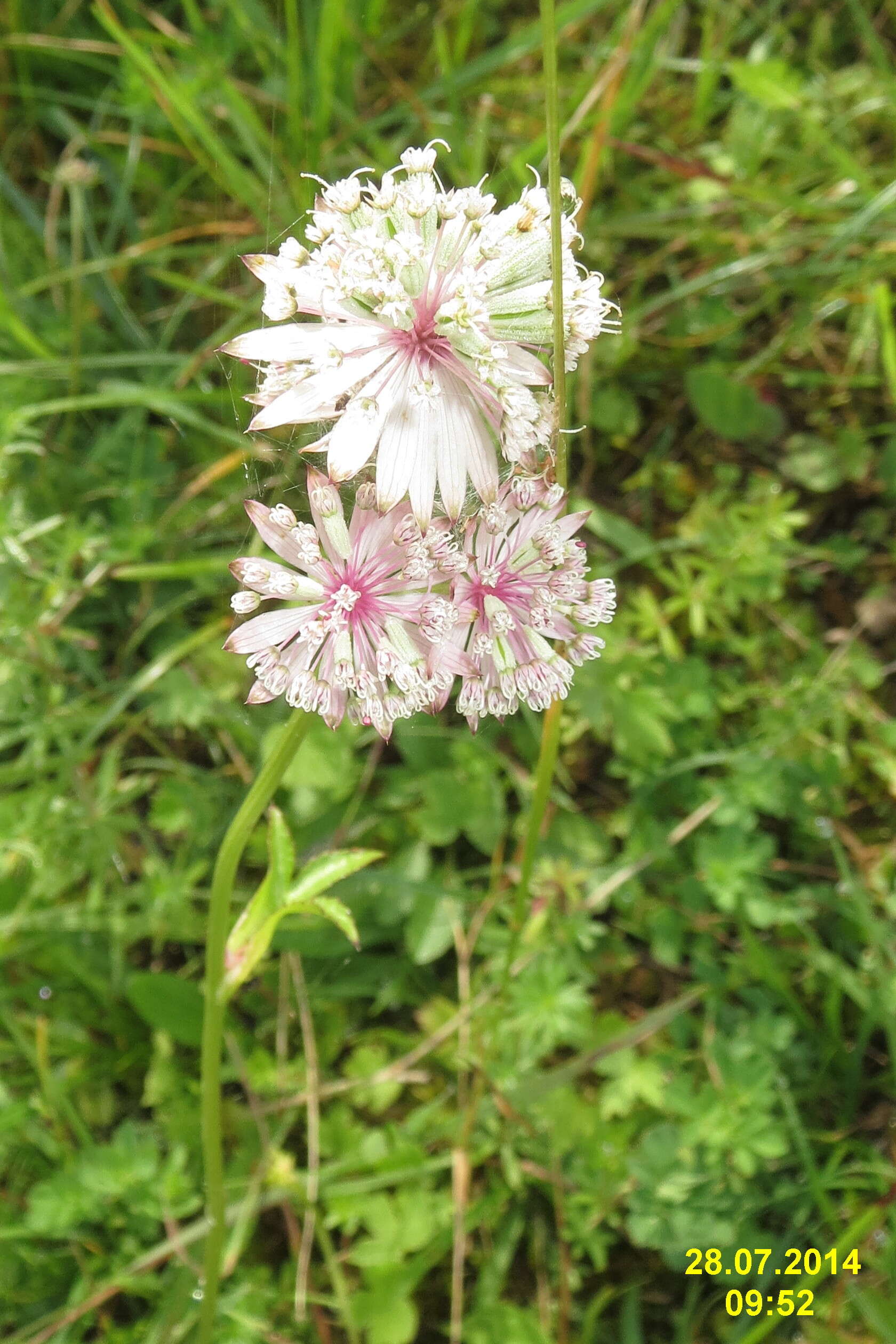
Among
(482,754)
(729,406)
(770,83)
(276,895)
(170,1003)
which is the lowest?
(170,1003)

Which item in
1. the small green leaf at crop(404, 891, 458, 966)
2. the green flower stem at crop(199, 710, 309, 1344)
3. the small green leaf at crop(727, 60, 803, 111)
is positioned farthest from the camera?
the small green leaf at crop(727, 60, 803, 111)

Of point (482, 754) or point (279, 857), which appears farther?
point (482, 754)

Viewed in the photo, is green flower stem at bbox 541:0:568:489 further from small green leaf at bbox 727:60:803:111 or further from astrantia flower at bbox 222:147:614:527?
small green leaf at bbox 727:60:803:111

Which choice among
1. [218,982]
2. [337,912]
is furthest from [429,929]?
[337,912]

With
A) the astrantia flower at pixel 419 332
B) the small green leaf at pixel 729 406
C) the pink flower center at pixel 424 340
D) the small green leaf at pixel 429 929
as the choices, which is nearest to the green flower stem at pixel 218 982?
the astrantia flower at pixel 419 332

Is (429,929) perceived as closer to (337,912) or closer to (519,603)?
(337,912)

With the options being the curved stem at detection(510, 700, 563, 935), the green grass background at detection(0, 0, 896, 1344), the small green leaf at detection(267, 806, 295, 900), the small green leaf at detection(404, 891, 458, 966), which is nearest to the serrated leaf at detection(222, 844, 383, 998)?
the small green leaf at detection(267, 806, 295, 900)

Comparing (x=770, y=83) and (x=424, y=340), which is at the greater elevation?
(x=770, y=83)
